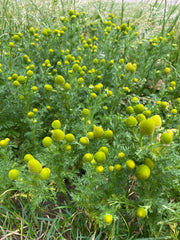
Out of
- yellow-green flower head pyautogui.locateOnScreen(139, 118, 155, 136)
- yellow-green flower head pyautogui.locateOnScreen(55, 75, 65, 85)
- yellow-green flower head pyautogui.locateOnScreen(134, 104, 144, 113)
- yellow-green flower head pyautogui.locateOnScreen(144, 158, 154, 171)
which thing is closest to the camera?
yellow-green flower head pyautogui.locateOnScreen(139, 118, 155, 136)

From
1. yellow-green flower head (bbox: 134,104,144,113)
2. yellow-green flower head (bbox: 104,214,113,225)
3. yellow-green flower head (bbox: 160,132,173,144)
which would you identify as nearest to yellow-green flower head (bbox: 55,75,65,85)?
yellow-green flower head (bbox: 134,104,144,113)

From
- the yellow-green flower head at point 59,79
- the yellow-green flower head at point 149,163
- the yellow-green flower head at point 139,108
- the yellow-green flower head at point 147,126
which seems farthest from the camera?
the yellow-green flower head at point 59,79

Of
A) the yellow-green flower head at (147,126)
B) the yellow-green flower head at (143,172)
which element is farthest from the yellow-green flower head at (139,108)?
the yellow-green flower head at (143,172)

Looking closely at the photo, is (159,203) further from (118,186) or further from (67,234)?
(67,234)

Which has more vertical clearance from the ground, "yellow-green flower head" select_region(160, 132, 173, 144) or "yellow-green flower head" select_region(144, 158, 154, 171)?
"yellow-green flower head" select_region(160, 132, 173, 144)

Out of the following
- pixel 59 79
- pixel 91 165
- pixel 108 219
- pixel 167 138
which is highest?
pixel 59 79

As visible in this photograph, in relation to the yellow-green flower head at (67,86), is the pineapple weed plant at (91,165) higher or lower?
lower

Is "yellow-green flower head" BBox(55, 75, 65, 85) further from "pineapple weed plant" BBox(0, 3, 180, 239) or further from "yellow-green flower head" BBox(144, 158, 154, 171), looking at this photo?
"yellow-green flower head" BBox(144, 158, 154, 171)

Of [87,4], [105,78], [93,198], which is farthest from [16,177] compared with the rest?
[87,4]

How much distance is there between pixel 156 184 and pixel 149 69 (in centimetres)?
217

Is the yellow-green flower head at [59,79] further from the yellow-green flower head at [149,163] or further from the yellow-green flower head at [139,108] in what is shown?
the yellow-green flower head at [149,163]

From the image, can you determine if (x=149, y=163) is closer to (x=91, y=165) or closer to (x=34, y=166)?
(x=91, y=165)

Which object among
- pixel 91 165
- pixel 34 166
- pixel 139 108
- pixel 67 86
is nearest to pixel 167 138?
pixel 139 108

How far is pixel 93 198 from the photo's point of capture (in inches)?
64.5
